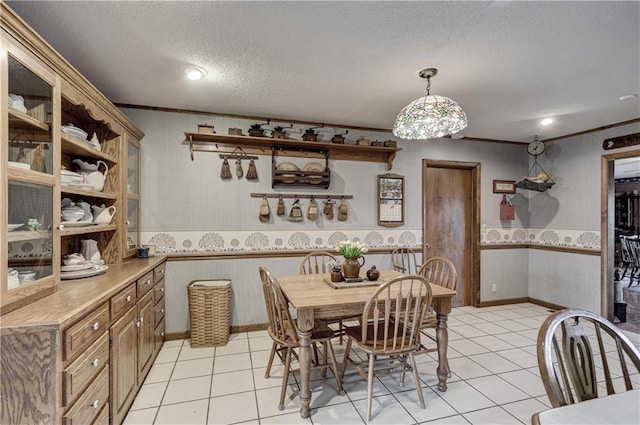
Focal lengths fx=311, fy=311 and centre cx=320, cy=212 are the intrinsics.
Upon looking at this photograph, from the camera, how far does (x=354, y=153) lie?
13.0 ft

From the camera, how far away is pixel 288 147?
369 centimetres

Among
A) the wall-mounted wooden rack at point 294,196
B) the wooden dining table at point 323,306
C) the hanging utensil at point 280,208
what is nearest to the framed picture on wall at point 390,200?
the wall-mounted wooden rack at point 294,196

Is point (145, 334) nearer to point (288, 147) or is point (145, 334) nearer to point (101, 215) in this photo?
point (101, 215)

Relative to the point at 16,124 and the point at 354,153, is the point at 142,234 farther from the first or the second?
the point at 354,153

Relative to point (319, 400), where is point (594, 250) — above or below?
above

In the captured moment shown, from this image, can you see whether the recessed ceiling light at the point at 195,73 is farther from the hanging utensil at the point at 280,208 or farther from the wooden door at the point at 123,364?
the wooden door at the point at 123,364

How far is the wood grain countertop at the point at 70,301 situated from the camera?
1.29 metres

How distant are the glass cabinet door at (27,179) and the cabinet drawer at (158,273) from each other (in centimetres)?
109

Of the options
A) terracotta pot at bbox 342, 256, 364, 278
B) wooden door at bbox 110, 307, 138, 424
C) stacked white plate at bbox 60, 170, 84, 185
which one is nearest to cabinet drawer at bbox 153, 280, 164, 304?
wooden door at bbox 110, 307, 138, 424

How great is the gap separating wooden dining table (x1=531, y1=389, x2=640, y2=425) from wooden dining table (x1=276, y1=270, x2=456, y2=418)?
1258mm

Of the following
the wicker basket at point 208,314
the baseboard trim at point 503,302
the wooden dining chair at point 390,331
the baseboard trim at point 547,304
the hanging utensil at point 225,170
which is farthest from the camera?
the baseboard trim at point 503,302

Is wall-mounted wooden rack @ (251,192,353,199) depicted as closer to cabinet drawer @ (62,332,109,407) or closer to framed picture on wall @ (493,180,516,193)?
cabinet drawer @ (62,332,109,407)

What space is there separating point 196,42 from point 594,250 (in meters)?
5.00

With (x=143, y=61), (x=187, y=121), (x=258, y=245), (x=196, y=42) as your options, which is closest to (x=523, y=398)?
(x=258, y=245)
